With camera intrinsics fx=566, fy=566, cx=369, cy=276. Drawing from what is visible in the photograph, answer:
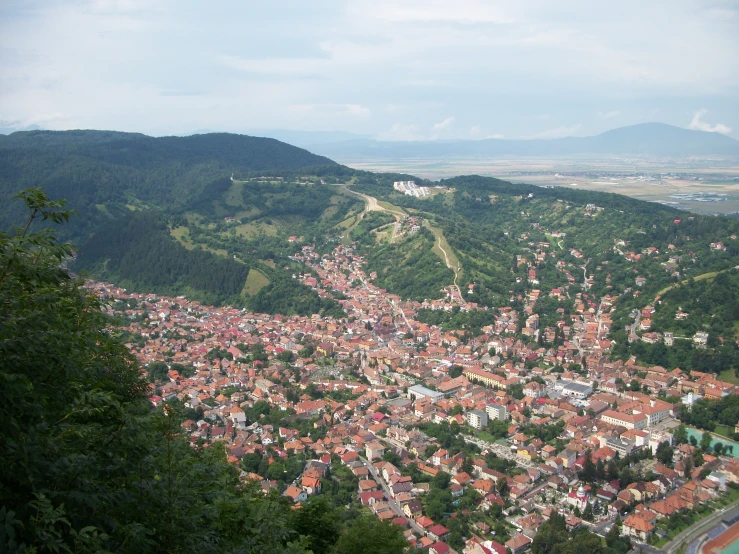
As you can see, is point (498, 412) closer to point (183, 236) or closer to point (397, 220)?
point (397, 220)

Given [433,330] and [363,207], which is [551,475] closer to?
[433,330]

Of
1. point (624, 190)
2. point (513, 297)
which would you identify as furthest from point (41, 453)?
point (624, 190)

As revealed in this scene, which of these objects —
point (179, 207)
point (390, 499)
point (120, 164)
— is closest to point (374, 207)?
point (179, 207)

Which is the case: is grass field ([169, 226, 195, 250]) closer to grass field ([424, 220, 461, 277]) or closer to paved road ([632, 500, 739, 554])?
grass field ([424, 220, 461, 277])

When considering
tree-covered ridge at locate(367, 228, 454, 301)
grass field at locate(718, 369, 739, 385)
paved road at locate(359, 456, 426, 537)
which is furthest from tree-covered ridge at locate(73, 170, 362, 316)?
grass field at locate(718, 369, 739, 385)

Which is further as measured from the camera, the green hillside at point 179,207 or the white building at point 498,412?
the green hillside at point 179,207

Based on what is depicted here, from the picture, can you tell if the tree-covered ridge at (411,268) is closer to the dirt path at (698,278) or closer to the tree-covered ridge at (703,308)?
the dirt path at (698,278)

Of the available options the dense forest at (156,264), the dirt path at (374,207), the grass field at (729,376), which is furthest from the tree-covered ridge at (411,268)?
the grass field at (729,376)
